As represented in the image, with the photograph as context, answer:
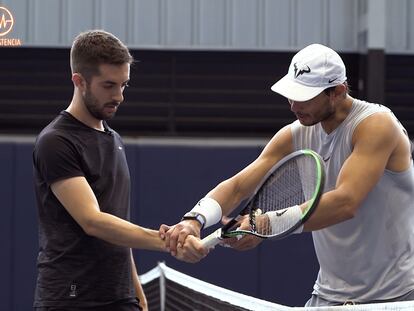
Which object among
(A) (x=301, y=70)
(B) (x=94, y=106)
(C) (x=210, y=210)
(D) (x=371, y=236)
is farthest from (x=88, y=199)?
(D) (x=371, y=236)

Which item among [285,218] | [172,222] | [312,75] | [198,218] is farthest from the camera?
[172,222]

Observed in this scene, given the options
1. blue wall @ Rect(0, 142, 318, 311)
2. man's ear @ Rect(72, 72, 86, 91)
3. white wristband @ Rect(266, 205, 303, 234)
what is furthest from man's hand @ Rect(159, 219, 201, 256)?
blue wall @ Rect(0, 142, 318, 311)

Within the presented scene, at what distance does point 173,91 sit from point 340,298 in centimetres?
537

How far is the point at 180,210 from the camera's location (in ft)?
30.0

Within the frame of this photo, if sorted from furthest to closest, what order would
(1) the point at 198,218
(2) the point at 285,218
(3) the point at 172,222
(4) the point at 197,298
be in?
1. (3) the point at 172,222
2. (4) the point at 197,298
3. (1) the point at 198,218
4. (2) the point at 285,218

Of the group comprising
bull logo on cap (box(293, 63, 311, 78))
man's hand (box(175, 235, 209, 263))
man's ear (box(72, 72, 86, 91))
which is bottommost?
man's hand (box(175, 235, 209, 263))

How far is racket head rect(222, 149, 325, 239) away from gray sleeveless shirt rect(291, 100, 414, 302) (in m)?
0.18

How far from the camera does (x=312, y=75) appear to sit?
13.4 feet

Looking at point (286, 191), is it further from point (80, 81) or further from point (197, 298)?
point (197, 298)

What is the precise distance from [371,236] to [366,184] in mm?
252

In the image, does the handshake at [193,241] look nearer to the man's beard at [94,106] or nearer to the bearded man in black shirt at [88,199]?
the bearded man in black shirt at [88,199]

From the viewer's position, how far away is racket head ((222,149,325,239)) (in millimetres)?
3791

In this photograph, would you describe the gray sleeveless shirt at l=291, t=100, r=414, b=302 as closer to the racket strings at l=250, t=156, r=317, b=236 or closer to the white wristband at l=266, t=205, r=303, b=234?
the racket strings at l=250, t=156, r=317, b=236

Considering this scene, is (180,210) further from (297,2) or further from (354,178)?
(354,178)
